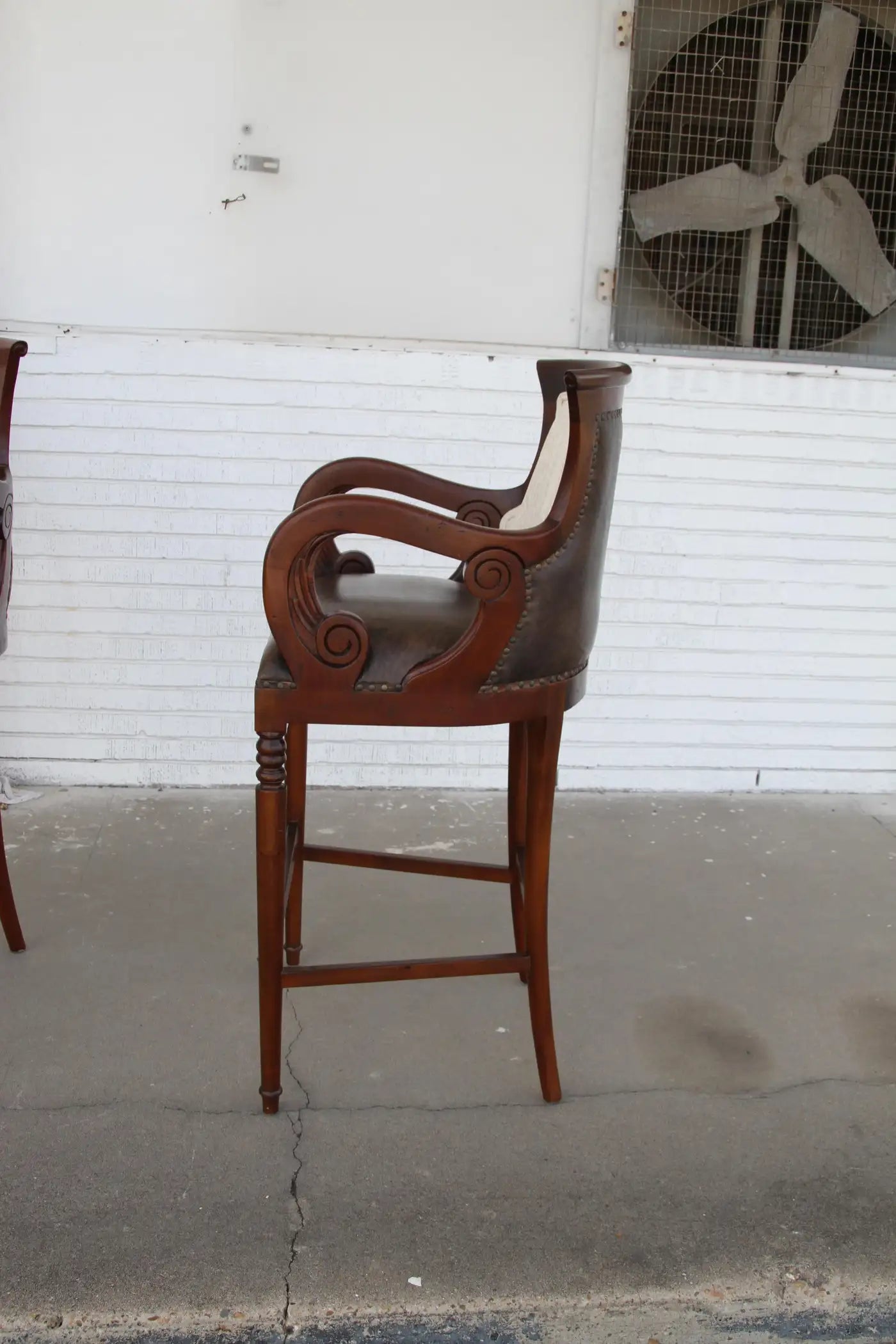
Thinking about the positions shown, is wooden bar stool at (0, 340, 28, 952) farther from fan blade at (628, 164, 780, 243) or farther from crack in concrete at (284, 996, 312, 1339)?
fan blade at (628, 164, 780, 243)

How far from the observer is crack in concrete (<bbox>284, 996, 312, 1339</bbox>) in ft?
5.03

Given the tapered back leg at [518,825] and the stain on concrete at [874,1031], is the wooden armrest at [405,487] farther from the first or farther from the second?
the stain on concrete at [874,1031]

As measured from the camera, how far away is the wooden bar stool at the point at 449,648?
1.69 m

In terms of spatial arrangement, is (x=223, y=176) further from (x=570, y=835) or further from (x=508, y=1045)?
(x=508, y=1045)

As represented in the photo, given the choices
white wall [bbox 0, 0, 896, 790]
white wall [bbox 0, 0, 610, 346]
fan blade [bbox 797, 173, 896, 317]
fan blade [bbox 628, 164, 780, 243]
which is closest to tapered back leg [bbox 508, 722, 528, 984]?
white wall [bbox 0, 0, 896, 790]

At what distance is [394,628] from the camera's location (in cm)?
175

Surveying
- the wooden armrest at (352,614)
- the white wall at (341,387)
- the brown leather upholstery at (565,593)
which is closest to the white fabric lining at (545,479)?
the brown leather upholstery at (565,593)

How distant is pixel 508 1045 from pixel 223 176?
2000 millimetres

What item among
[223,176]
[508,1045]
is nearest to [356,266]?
[223,176]

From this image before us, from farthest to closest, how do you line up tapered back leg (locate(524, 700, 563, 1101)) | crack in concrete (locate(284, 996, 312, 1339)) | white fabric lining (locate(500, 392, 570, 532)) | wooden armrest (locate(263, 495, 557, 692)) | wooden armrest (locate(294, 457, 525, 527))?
1. wooden armrest (locate(294, 457, 525, 527))
2. white fabric lining (locate(500, 392, 570, 532))
3. tapered back leg (locate(524, 700, 563, 1101))
4. wooden armrest (locate(263, 495, 557, 692))
5. crack in concrete (locate(284, 996, 312, 1339))

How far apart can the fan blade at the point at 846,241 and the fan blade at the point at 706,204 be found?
0.31 feet

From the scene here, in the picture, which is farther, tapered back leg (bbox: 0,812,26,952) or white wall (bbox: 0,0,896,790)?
white wall (bbox: 0,0,896,790)

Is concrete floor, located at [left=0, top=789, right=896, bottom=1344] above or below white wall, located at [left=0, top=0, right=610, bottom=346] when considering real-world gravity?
below

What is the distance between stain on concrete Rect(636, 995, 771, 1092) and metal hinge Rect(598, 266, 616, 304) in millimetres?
1654
